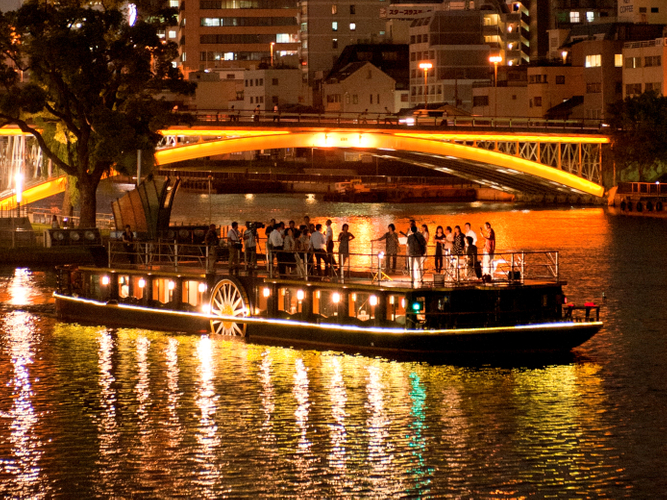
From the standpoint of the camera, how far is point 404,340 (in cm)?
3156

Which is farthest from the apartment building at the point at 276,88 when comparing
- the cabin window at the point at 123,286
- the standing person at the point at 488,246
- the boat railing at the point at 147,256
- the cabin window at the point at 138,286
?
the standing person at the point at 488,246

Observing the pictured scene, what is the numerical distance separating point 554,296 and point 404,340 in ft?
13.4

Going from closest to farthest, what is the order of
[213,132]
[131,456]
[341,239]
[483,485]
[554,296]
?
1. [483,485]
2. [131,456]
3. [554,296]
4. [341,239]
5. [213,132]

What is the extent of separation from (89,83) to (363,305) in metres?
28.3

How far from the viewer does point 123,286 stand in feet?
127

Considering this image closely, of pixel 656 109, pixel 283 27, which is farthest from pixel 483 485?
pixel 283 27

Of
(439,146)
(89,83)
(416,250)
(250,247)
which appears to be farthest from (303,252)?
(439,146)

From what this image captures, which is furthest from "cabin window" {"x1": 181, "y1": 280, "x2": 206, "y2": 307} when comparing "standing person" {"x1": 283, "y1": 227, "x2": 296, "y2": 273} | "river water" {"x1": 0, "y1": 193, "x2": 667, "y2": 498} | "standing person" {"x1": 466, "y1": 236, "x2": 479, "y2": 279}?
Result: "standing person" {"x1": 466, "y1": 236, "x2": 479, "y2": 279}

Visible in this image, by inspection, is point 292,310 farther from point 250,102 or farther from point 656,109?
point 250,102

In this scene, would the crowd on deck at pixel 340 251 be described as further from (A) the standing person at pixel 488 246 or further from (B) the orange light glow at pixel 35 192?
(B) the orange light glow at pixel 35 192

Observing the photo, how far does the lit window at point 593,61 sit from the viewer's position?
115625 mm

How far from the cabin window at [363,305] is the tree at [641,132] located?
6568cm

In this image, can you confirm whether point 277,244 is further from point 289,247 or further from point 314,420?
point 314,420

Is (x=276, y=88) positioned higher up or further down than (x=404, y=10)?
further down
